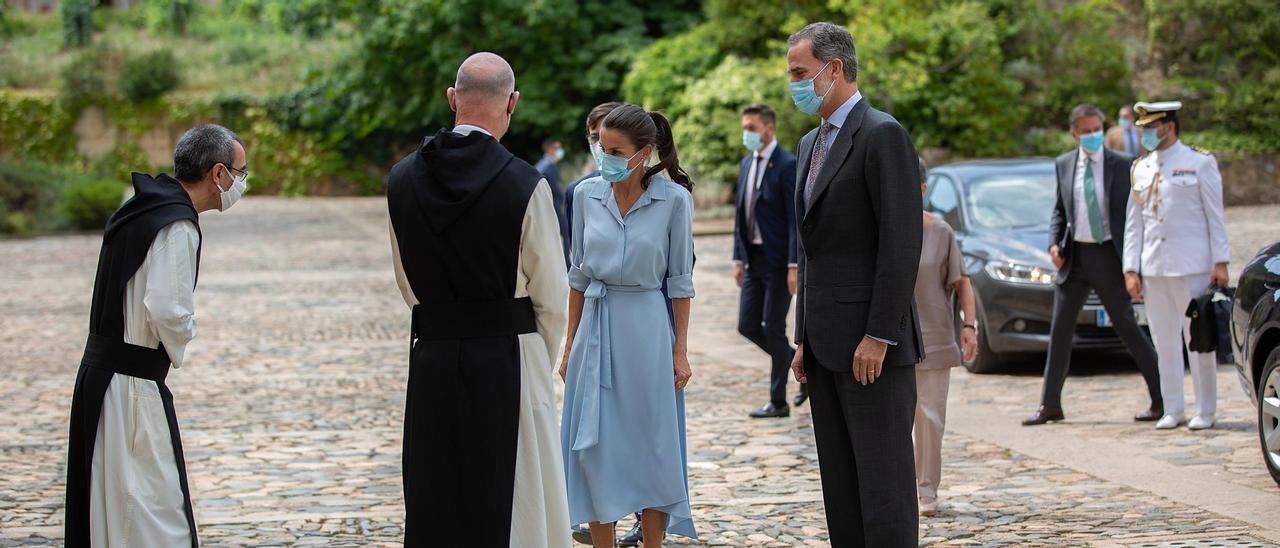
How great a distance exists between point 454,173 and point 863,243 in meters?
1.37

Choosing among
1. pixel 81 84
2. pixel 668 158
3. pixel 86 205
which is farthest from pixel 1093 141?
pixel 81 84

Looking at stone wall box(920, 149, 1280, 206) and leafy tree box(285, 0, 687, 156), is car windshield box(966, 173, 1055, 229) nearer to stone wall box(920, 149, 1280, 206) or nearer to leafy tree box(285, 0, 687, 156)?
stone wall box(920, 149, 1280, 206)

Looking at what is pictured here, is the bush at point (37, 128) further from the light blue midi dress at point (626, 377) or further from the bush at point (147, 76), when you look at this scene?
the light blue midi dress at point (626, 377)

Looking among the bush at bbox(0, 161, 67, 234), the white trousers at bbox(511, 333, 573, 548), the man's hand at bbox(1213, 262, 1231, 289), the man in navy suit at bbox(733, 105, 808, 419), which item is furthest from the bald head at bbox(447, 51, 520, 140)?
the bush at bbox(0, 161, 67, 234)

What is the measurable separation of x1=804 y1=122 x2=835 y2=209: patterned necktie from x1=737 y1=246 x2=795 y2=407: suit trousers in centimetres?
418

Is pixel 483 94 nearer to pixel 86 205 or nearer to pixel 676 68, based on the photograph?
pixel 676 68

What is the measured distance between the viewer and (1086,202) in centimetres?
884

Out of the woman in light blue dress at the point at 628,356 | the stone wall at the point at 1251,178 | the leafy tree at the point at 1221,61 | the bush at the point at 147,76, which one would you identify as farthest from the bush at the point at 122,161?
the woman in light blue dress at the point at 628,356

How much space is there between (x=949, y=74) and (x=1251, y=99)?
5.47m

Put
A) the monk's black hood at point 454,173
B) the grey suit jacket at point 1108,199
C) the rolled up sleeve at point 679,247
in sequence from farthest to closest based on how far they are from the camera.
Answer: the grey suit jacket at point 1108,199 → the rolled up sleeve at point 679,247 → the monk's black hood at point 454,173

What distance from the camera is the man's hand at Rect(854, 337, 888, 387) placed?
467 centimetres

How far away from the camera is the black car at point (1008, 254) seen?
1074cm

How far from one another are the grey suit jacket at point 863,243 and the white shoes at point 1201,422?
14.2 ft

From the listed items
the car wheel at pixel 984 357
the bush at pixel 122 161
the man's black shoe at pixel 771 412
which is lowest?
the man's black shoe at pixel 771 412
